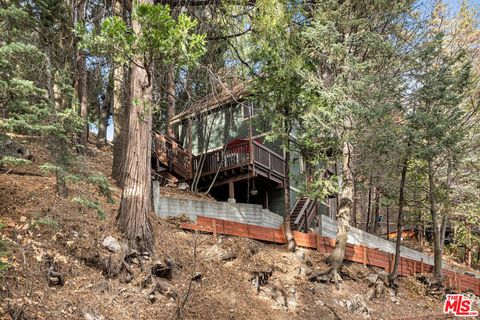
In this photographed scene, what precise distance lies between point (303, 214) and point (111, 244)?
10650 millimetres

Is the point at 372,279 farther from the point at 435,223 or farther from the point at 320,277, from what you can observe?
the point at 435,223

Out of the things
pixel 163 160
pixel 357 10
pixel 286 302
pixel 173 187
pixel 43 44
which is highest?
pixel 357 10

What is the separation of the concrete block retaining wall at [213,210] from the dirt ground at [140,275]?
25.5 inches

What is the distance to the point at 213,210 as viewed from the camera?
12.8 meters

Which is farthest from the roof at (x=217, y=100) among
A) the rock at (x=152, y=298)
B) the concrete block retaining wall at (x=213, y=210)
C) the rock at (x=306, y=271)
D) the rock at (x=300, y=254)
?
the rock at (x=152, y=298)

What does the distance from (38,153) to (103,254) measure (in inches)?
291

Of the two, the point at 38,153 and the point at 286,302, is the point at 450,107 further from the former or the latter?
→ the point at 38,153

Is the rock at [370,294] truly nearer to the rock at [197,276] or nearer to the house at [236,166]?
the house at [236,166]

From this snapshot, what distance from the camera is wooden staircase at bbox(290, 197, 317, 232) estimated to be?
17.1 metres

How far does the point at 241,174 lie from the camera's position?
54.6 feet

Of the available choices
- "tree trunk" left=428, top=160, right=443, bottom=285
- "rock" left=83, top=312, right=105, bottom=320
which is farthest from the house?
"rock" left=83, top=312, right=105, bottom=320

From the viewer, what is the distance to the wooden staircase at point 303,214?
17.1m

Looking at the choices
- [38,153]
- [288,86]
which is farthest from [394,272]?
[38,153]

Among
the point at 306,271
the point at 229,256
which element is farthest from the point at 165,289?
the point at 306,271
